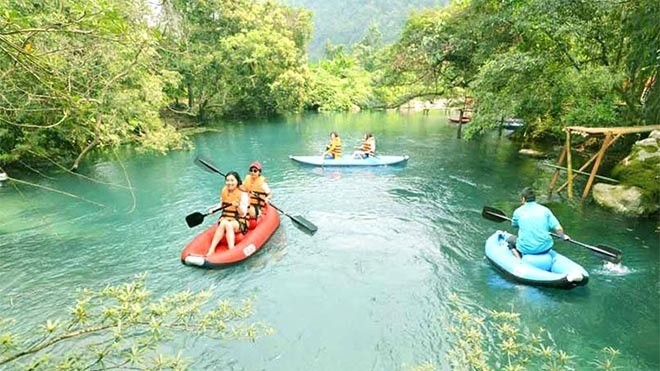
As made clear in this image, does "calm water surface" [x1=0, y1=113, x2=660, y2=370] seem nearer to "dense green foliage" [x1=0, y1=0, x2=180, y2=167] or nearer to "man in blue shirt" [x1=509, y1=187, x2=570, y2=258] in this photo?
"man in blue shirt" [x1=509, y1=187, x2=570, y2=258]

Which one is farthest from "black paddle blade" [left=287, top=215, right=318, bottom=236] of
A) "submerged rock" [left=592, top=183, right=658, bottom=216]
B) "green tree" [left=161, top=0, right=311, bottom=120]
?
"green tree" [left=161, top=0, right=311, bottom=120]

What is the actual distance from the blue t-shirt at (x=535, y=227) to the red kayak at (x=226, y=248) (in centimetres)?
368

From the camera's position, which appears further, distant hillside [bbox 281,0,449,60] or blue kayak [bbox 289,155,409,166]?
distant hillside [bbox 281,0,449,60]

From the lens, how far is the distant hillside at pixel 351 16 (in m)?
130

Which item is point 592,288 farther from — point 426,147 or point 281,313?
point 426,147

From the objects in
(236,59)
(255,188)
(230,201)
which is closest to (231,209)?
(230,201)

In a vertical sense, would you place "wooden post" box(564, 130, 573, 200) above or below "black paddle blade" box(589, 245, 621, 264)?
above

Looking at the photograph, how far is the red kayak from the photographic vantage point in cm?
568

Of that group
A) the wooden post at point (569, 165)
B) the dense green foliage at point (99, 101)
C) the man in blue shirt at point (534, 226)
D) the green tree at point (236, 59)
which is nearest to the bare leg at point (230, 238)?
the dense green foliage at point (99, 101)

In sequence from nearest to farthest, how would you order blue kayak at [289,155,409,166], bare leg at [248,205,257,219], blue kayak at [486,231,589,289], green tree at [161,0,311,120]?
blue kayak at [486,231,589,289] → bare leg at [248,205,257,219] → blue kayak at [289,155,409,166] → green tree at [161,0,311,120]

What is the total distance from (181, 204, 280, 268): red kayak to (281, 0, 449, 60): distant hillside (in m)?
123

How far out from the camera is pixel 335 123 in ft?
89.2

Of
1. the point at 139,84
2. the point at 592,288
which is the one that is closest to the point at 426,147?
the point at 139,84

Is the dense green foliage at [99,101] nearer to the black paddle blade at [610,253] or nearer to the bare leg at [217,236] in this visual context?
the bare leg at [217,236]
